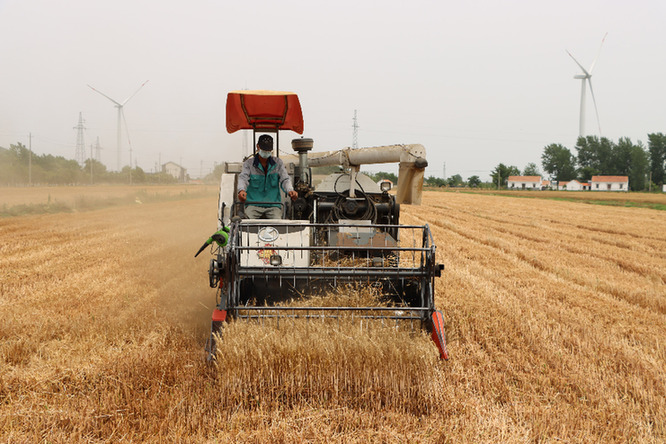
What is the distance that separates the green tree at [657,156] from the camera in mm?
89062

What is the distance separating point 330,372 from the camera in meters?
3.98

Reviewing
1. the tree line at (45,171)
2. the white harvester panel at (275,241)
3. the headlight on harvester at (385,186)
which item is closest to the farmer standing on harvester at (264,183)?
the white harvester panel at (275,241)

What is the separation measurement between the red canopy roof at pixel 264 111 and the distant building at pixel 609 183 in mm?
95159

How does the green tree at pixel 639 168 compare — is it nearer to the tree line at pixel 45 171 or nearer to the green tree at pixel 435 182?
the green tree at pixel 435 182

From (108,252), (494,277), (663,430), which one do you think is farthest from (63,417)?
(108,252)

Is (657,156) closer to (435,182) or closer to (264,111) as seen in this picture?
(435,182)

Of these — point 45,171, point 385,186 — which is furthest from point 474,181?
point 385,186

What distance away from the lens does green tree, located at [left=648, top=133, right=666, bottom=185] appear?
8906 centimetres

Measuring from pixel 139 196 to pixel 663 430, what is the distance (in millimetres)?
34040

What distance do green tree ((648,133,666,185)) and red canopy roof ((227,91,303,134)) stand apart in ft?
326

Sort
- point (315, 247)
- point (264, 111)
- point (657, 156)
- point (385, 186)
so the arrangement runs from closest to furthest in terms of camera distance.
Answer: point (315, 247)
point (264, 111)
point (385, 186)
point (657, 156)

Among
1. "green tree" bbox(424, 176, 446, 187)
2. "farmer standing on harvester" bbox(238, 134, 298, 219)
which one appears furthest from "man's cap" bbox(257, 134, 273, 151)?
"green tree" bbox(424, 176, 446, 187)

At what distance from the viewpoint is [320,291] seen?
16.4 feet

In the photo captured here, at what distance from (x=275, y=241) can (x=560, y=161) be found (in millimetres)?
107672
